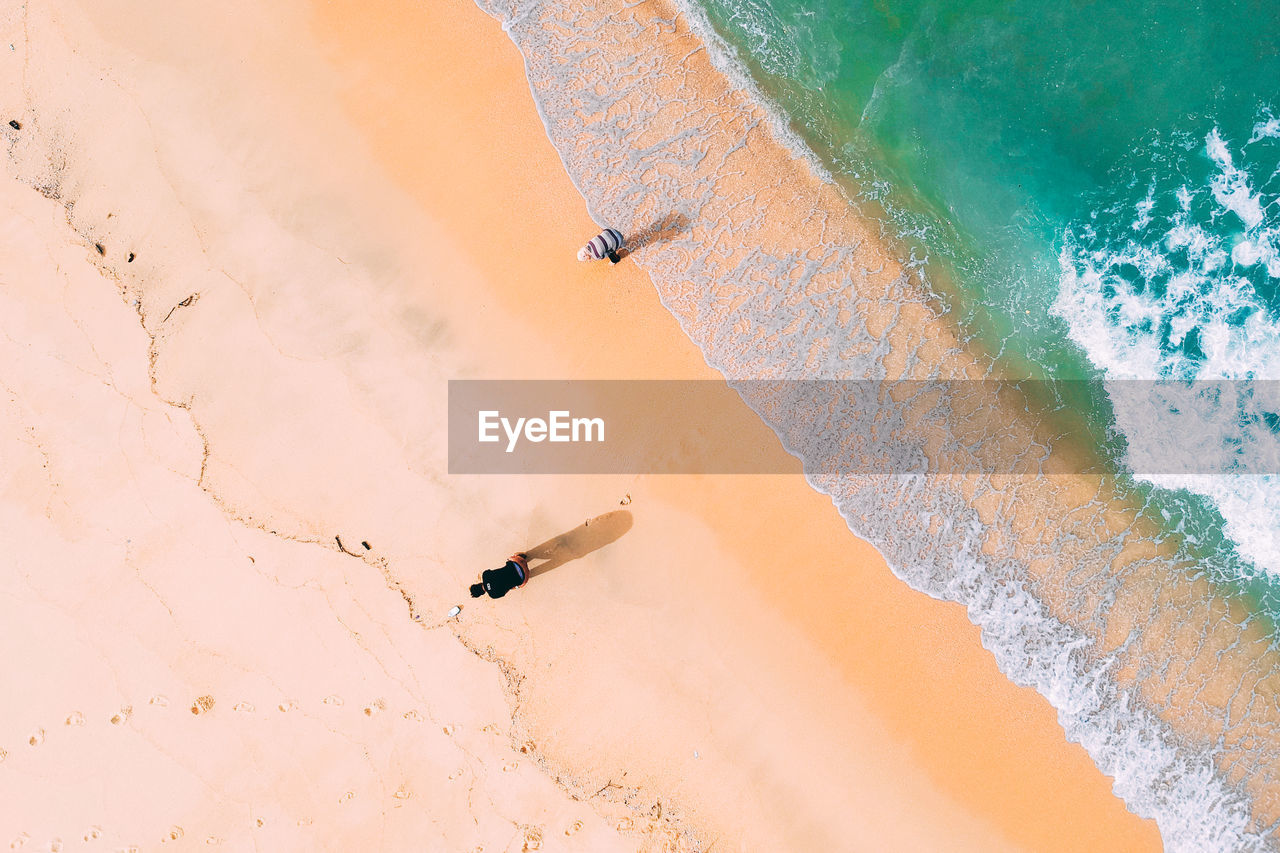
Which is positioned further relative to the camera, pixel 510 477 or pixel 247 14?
pixel 247 14

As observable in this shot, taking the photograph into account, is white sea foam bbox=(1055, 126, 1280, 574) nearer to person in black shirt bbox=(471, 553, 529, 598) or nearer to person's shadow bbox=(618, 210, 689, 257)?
person's shadow bbox=(618, 210, 689, 257)

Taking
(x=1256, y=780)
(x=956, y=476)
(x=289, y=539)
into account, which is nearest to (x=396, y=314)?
(x=289, y=539)

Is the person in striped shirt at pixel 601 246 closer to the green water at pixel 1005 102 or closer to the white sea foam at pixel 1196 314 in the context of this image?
the green water at pixel 1005 102

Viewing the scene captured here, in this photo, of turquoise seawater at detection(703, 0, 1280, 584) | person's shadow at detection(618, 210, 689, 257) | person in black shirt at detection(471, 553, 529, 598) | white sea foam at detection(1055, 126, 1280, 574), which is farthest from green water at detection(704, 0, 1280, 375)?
person in black shirt at detection(471, 553, 529, 598)

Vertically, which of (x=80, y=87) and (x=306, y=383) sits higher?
(x=80, y=87)

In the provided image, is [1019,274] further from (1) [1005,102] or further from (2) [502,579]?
(2) [502,579]

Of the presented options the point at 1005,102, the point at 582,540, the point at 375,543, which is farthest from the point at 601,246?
the point at 1005,102

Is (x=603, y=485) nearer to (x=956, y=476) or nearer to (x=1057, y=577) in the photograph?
(x=956, y=476)
